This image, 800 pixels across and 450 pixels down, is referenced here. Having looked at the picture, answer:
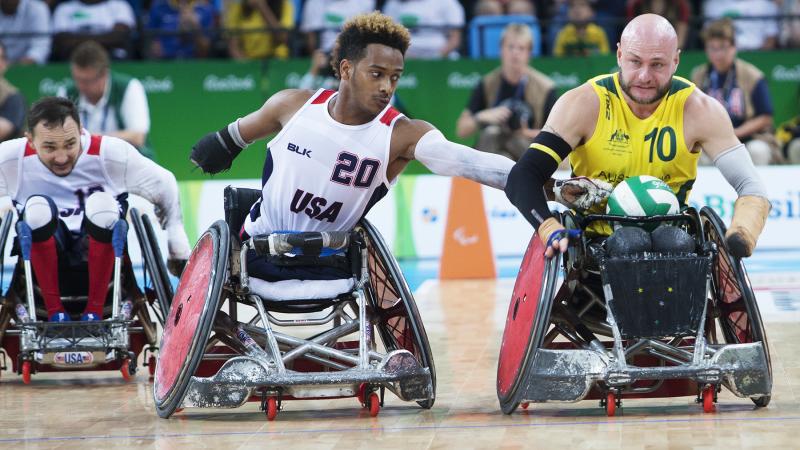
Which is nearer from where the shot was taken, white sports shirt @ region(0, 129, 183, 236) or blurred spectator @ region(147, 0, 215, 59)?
white sports shirt @ region(0, 129, 183, 236)

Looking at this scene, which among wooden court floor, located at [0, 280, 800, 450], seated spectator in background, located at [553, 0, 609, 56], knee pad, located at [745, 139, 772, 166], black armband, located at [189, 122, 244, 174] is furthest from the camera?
seated spectator in background, located at [553, 0, 609, 56]

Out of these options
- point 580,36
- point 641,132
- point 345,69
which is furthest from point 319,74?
point 641,132

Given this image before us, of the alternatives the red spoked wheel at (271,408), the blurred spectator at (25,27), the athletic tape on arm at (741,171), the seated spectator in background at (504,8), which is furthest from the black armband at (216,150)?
the blurred spectator at (25,27)

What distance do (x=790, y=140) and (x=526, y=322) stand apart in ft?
29.9

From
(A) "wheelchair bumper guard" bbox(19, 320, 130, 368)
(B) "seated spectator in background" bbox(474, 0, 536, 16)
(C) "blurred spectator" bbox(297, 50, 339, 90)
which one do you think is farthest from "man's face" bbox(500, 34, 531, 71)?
(A) "wheelchair bumper guard" bbox(19, 320, 130, 368)

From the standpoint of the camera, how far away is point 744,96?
45.1 feet

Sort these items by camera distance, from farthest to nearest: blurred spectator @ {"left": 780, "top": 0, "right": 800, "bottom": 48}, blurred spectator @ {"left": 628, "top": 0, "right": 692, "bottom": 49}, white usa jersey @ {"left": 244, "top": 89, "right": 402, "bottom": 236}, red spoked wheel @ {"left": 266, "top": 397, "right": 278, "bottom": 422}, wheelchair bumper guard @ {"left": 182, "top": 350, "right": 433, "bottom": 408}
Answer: blurred spectator @ {"left": 780, "top": 0, "right": 800, "bottom": 48} → blurred spectator @ {"left": 628, "top": 0, "right": 692, "bottom": 49} → white usa jersey @ {"left": 244, "top": 89, "right": 402, "bottom": 236} → red spoked wheel @ {"left": 266, "top": 397, "right": 278, "bottom": 422} → wheelchair bumper guard @ {"left": 182, "top": 350, "right": 433, "bottom": 408}

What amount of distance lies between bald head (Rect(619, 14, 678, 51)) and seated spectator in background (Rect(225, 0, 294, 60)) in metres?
9.73

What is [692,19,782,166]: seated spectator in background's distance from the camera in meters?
13.6

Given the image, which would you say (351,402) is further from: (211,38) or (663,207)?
(211,38)

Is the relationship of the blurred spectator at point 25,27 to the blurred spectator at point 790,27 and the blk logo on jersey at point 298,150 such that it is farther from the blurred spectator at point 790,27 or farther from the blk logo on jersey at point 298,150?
the blk logo on jersey at point 298,150

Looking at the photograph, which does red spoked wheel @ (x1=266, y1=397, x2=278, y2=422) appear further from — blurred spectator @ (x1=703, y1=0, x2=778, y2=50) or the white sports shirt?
blurred spectator @ (x1=703, y1=0, x2=778, y2=50)

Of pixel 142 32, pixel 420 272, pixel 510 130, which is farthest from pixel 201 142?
pixel 142 32

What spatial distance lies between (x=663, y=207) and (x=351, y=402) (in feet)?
5.78
